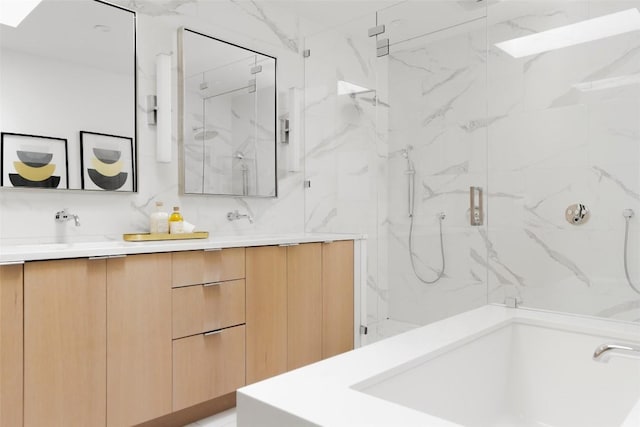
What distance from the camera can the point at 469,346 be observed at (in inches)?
55.7

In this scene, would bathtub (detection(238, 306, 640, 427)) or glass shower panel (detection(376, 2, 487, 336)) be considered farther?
glass shower panel (detection(376, 2, 487, 336))

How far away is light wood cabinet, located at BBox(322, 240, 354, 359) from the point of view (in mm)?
2809

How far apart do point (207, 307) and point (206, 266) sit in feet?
0.65

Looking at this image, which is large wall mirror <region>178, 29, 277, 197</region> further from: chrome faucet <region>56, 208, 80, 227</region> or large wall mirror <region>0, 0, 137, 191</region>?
chrome faucet <region>56, 208, 80, 227</region>

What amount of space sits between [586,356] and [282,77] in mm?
2592

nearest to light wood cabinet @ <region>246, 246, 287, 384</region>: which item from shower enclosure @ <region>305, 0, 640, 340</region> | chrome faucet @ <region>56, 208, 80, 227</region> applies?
shower enclosure @ <region>305, 0, 640, 340</region>

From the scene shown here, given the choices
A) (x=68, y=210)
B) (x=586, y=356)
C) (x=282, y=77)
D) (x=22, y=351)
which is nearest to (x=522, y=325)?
A: (x=586, y=356)

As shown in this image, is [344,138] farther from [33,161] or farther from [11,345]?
[11,345]

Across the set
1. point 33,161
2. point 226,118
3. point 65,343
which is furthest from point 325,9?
point 65,343

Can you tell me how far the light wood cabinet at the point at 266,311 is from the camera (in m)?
2.37

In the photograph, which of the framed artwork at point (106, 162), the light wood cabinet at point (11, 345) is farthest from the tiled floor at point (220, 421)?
the framed artwork at point (106, 162)

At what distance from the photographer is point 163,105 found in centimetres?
247

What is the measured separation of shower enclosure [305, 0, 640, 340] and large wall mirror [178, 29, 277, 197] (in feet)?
2.14

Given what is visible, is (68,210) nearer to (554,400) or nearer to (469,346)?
(469,346)
